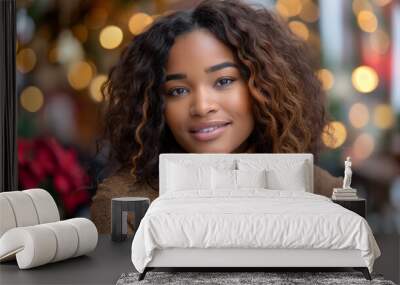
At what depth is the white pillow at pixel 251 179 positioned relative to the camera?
6074 mm

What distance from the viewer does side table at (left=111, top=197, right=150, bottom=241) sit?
6305 mm

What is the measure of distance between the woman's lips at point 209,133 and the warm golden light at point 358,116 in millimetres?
1242

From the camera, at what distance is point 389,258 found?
5695mm

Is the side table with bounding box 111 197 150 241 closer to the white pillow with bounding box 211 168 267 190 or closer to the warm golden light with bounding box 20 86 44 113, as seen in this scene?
the white pillow with bounding box 211 168 267 190

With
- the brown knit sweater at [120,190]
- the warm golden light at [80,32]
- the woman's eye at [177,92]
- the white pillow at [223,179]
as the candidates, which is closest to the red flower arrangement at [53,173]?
the brown knit sweater at [120,190]

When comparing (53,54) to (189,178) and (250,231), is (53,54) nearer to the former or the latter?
(189,178)

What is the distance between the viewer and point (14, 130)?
6867 millimetres

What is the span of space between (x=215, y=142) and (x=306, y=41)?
1.32m

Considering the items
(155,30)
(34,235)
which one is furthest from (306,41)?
(34,235)

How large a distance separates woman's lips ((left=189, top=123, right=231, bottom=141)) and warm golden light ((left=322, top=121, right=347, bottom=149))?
39.4 inches

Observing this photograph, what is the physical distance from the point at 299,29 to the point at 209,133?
4.39 feet

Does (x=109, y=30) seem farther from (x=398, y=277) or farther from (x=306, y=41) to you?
(x=398, y=277)

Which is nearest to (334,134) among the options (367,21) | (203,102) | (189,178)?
(367,21)

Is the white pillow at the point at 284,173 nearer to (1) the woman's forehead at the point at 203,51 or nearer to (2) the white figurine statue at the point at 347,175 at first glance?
(2) the white figurine statue at the point at 347,175
